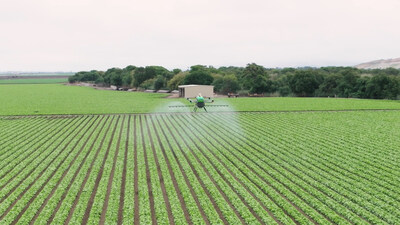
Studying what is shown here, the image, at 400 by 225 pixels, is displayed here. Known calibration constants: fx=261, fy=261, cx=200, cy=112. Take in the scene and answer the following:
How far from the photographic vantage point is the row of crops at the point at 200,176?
A: 1248 centimetres

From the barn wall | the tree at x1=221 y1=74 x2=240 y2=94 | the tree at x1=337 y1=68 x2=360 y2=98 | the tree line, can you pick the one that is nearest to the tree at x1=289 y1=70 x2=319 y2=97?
the tree line

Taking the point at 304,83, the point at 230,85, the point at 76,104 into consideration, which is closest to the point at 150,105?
the point at 76,104

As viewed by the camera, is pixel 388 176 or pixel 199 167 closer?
pixel 388 176

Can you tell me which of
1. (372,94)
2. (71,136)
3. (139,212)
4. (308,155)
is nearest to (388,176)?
(308,155)

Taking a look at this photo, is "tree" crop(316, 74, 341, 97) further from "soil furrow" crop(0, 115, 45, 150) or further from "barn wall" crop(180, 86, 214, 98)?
"soil furrow" crop(0, 115, 45, 150)

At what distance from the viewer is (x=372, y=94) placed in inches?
3068

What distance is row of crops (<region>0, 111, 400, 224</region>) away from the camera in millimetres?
12484

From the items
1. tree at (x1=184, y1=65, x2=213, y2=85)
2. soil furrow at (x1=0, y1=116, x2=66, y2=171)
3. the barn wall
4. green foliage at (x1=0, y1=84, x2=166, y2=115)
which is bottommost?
soil furrow at (x1=0, y1=116, x2=66, y2=171)

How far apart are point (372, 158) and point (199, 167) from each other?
13.5 meters

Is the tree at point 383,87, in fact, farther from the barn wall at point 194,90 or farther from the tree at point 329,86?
the barn wall at point 194,90

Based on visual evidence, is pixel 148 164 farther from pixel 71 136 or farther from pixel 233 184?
pixel 71 136

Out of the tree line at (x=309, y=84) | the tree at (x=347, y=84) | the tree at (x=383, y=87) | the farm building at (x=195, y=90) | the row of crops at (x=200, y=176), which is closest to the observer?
the row of crops at (x=200, y=176)

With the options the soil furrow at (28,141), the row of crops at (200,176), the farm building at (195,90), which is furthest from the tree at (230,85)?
the soil furrow at (28,141)

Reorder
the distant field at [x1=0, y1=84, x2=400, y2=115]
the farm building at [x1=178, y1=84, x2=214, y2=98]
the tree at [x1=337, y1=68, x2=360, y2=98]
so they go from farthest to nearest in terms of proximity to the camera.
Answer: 1. the tree at [x1=337, y1=68, x2=360, y2=98]
2. the farm building at [x1=178, y1=84, x2=214, y2=98]
3. the distant field at [x1=0, y1=84, x2=400, y2=115]
